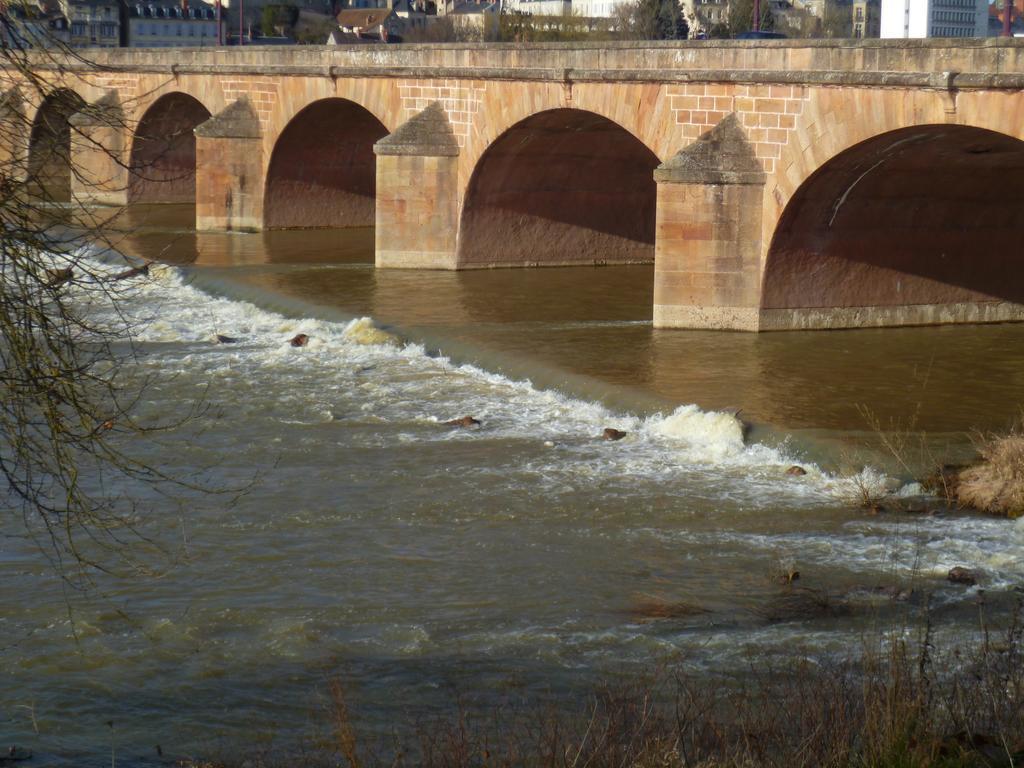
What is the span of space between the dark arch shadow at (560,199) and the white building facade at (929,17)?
162 inches

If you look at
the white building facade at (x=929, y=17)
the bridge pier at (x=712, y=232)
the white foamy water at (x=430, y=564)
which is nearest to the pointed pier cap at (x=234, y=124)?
the white building facade at (x=929, y=17)

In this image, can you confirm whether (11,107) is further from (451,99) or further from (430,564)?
(451,99)

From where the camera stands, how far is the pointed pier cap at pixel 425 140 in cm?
2427

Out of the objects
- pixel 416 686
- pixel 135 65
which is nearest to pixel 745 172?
pixel 416 686

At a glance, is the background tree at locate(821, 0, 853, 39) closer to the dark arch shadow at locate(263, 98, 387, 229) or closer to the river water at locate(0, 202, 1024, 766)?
the dark arch shadow at locate(263, 98, 387, 229)

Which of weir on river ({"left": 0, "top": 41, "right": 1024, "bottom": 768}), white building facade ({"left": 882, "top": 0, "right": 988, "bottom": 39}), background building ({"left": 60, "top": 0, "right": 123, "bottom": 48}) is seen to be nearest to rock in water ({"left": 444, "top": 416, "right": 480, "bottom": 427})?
weir on river ({"left": 0, "top": 41, "right": 1024, "bottom": 768})

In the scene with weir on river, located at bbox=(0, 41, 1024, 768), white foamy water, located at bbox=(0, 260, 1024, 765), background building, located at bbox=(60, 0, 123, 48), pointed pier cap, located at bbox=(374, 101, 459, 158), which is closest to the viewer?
white foamy water, located at bbox=(0, 260, 1024, 765)

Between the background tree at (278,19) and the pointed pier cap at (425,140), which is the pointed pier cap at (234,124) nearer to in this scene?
the pointed pier cap at (425,140)

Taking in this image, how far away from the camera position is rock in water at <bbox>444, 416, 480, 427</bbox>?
48.4 feet

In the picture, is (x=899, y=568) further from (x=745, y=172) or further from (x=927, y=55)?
(x=745, y=172)

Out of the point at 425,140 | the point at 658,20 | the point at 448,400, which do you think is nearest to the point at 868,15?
the point at 658,20

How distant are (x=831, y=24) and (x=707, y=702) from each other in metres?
65.6

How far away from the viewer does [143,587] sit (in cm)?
1044

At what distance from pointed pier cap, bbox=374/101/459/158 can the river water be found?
480 cm
